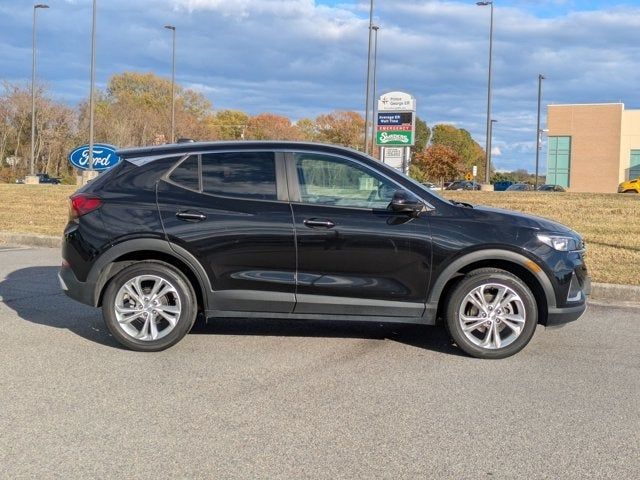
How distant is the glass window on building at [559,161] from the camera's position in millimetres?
65938

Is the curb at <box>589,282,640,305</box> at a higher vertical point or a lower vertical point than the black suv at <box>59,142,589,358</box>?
lower

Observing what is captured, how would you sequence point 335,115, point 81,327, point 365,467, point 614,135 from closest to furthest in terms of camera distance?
point 365,467 → point 81,327 → point 614,135 → point 335,115

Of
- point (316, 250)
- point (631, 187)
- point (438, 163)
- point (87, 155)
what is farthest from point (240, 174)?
point (438, 163)

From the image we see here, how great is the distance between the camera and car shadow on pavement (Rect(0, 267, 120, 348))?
6.70 m

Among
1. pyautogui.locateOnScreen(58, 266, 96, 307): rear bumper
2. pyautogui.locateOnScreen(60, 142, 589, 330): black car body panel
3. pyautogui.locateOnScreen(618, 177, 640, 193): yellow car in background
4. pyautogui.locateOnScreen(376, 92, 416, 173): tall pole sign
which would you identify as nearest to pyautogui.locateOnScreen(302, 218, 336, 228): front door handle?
pyautogui.locateOnScreen(60, 142, 589, 330): black car body panel

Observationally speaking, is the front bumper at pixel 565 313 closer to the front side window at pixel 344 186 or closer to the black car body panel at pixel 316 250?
the black car body panel at pixel 316 250

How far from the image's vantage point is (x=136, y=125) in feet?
199

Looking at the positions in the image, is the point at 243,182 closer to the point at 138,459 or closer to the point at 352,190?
the point at 352,190

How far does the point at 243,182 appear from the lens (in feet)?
19.5

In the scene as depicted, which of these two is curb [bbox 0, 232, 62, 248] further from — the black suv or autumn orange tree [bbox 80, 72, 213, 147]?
autumn orange tree [bbox 80, 72, 213, 147]

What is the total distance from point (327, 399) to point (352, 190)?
6.19ft

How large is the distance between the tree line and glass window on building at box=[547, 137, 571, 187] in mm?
9704

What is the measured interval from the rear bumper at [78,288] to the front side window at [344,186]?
199 centimetres

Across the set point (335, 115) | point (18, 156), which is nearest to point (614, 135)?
point (335, 115)
